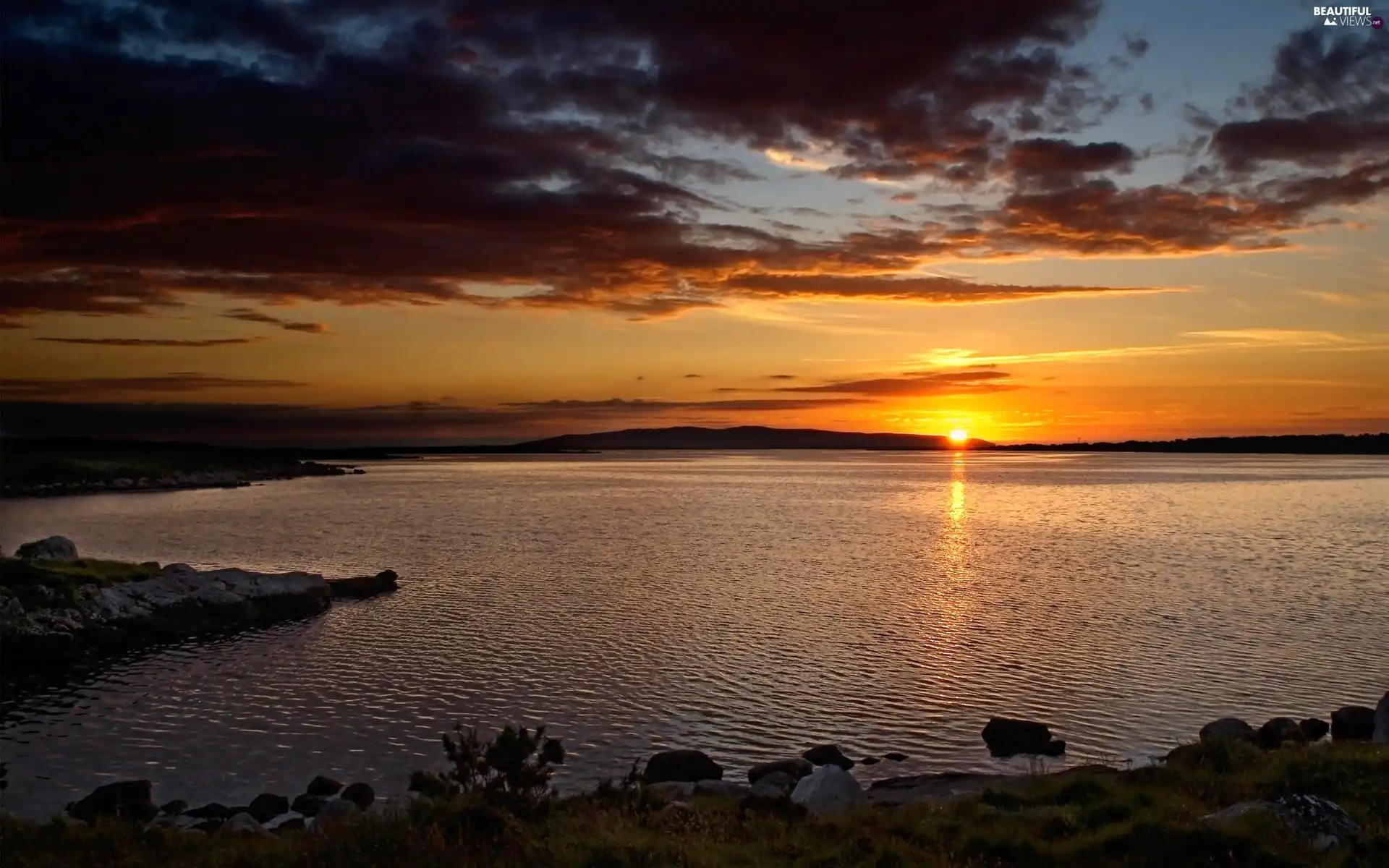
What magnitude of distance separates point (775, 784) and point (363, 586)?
40.4 meters

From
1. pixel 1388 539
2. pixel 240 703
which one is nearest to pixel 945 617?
pixel 240 703

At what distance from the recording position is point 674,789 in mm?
22219

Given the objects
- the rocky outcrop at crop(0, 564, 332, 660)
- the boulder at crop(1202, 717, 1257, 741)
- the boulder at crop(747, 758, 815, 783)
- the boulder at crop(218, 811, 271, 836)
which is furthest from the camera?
the rocky outcrop at crop(0, 564, 332, 660)

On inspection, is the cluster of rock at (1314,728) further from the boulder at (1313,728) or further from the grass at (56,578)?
the grass at (56,578)

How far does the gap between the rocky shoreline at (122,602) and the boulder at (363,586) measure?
0.32 feet

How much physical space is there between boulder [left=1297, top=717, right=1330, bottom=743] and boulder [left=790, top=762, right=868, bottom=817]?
1371cm

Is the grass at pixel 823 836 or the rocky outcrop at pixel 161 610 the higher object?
the grass at pixel 823 836

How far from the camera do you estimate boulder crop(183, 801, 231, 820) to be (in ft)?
71.2

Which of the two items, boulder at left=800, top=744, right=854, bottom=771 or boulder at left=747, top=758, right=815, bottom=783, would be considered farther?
boulder at left=800, top=744, right=854, bottom=771

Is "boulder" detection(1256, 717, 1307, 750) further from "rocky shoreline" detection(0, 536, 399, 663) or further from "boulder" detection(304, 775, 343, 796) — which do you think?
"rocky shoreline" detection(0, 536, 399, 663)

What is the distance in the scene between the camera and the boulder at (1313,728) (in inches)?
1026

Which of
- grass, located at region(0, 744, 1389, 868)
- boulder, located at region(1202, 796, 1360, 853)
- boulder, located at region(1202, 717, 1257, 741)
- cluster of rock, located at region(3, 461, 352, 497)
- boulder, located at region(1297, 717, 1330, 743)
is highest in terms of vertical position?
boulder, located at region(1202, 796, 1360, 853)

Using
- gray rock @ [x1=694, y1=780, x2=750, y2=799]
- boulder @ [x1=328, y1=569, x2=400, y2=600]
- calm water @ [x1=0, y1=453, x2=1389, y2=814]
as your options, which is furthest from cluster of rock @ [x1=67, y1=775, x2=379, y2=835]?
boulder @ [x1=328, y1=569, x2=400, y2=600]

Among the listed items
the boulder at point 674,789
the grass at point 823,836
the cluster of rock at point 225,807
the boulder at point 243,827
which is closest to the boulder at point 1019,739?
the grass at point 823,836
